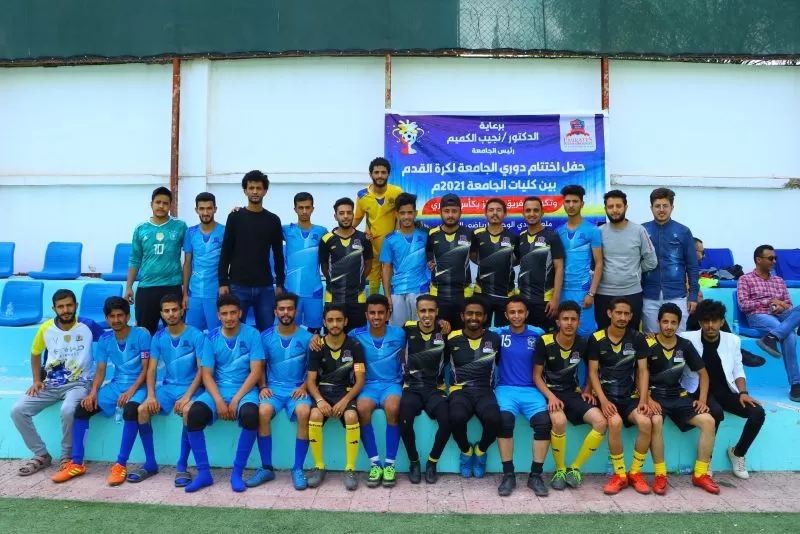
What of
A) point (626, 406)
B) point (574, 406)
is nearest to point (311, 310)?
point (574, 406)

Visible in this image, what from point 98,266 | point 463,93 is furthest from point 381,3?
point 98,266

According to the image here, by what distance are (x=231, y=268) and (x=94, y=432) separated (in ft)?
4.87

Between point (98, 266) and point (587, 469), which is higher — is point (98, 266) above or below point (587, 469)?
above

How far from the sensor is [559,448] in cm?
382

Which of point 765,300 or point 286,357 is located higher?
point 765,300

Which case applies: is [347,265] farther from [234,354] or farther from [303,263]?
[234,354]

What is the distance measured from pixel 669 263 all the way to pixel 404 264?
2.03 metres

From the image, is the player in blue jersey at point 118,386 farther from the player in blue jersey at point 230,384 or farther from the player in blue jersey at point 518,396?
the player in blue jersey at point 518,396

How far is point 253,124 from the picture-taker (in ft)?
24.2

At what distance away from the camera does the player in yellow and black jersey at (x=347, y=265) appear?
4.57 meters

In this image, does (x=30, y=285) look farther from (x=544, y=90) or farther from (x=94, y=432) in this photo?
(x=544, y=90)

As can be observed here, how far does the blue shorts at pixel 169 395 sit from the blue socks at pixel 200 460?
0.97 feet

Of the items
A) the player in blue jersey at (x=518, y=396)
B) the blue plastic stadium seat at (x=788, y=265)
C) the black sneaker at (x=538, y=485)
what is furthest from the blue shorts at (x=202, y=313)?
the blue plastic stadium seat at (x=788, y=265)

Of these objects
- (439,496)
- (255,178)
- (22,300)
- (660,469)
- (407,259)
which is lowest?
(439,496)
